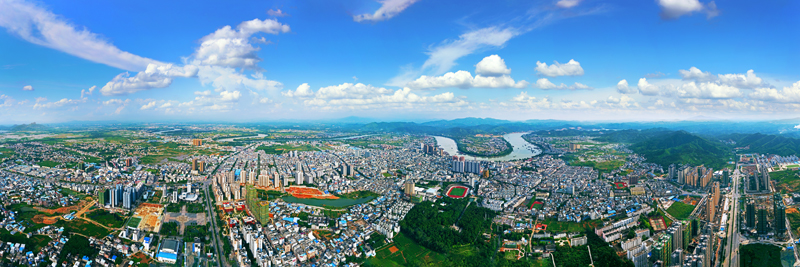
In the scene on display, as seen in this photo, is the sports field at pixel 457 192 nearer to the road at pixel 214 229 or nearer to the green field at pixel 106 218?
the road at pixel 214 229

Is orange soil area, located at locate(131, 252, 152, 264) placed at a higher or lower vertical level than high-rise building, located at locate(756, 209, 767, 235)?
lower

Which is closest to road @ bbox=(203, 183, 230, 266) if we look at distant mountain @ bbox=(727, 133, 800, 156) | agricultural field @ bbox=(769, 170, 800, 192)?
agricultural field @ bbox=(769, 170, 800, 192)

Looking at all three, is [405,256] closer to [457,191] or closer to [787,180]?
[457,191]

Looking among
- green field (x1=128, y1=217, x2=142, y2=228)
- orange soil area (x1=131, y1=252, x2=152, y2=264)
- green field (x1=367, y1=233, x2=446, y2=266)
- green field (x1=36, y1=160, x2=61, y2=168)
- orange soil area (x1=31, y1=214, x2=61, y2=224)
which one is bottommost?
green field (x1=367, y1=233, x2=446, y2=266)

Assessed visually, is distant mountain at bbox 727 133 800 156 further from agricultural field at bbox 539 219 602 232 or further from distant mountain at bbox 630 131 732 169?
agricultural field at bbox 539 219 602 232

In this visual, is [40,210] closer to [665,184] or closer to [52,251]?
[52,251]

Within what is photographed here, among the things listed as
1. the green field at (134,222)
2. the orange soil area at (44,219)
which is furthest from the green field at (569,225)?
the orange soil area at (44,219)

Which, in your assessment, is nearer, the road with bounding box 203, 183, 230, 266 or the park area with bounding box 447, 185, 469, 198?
the road with bounding box 203, 183, 230, 266
